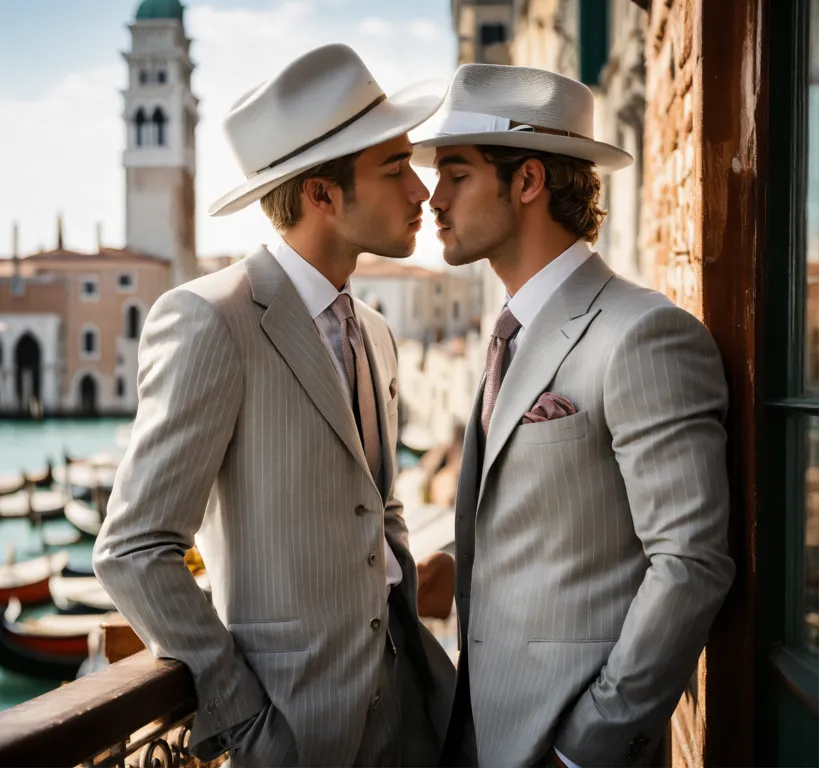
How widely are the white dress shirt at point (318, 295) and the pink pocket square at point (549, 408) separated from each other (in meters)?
0.42

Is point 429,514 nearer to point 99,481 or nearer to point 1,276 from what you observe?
point 99,481

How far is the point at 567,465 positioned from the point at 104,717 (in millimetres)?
854

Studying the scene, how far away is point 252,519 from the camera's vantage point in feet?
5.66

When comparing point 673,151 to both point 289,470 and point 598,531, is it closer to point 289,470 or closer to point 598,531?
point 598,531

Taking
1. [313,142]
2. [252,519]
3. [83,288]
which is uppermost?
[83,288]

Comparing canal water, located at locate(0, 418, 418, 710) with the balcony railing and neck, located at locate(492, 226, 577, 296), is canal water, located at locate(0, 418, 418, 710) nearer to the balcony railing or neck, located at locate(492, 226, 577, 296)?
neck, located at locate(492, 226, 577, 296)

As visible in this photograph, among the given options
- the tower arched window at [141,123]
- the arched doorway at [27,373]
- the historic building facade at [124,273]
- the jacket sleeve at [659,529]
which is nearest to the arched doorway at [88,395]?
the historic building facade at [124,273]

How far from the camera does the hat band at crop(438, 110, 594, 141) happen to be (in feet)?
6.06

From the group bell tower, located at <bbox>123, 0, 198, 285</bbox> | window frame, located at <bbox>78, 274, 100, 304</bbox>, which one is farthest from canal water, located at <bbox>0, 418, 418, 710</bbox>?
bell tower, located at <bbox>123, 0, 198, 285</bbox>

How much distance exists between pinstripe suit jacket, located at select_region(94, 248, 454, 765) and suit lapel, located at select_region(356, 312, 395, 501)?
0.22m

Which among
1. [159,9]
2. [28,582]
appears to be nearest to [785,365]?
[28,582]

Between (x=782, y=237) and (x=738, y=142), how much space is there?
0.63ft

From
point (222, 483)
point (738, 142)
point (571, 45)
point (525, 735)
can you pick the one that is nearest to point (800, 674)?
point (525, 735)

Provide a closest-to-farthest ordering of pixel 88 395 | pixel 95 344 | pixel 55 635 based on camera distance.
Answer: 1. pixel 55 635
2. pixel 95 344
3. pixel 88 395
